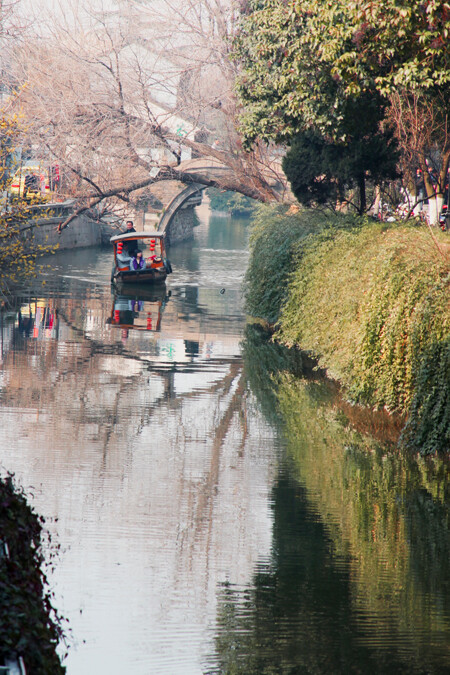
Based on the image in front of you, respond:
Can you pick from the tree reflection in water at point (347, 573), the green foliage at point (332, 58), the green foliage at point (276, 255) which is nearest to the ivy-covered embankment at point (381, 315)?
the green foliage at point (276, 255)

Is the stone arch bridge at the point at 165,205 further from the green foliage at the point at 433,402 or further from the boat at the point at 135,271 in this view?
the green foliage at the point at 433,402

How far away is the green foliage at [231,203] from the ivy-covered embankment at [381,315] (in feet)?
214

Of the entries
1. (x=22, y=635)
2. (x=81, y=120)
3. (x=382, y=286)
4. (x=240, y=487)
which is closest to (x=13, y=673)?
(x=22, y=635)

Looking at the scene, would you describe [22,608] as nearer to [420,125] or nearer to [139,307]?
[420,125]

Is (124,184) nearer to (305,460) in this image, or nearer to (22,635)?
(305,460)

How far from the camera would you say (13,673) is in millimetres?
2930

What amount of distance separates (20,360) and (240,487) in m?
7.71

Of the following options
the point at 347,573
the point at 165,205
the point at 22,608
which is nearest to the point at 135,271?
the point at 165,205

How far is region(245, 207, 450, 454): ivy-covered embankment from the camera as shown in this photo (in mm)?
10102

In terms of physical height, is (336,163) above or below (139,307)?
above

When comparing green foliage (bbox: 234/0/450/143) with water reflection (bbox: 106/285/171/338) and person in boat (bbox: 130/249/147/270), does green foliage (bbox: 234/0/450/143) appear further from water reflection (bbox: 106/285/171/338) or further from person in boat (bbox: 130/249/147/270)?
person in boat (bbox: 130/249/147/270)

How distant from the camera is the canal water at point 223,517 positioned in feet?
18.4

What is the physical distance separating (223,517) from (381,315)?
484cm

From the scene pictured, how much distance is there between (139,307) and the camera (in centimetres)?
2519
